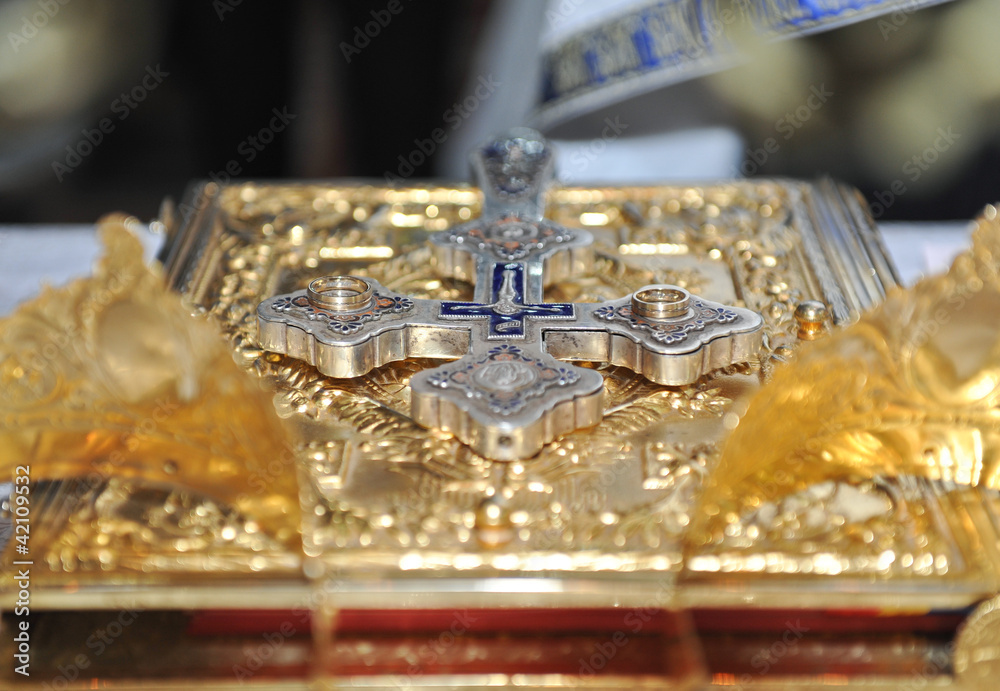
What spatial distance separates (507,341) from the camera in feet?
4.38

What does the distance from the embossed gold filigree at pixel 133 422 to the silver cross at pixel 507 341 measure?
207 millimetres

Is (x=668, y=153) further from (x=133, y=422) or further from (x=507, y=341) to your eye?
(x=133, y=422)

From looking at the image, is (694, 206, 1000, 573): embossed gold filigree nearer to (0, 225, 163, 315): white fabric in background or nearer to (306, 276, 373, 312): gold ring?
(306, 276, 373, 312): gold ring

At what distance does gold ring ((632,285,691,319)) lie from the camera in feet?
4.43

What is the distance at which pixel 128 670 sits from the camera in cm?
99

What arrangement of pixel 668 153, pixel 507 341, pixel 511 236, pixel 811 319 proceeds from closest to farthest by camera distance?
pixel 507 341 → pixel 811 319 → pixel 511 236 → pixel 668 153

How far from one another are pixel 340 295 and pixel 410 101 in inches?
76.6

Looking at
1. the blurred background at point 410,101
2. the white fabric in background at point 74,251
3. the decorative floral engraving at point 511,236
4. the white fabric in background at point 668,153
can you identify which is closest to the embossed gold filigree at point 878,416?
the decorative floral engraving at point 511,236

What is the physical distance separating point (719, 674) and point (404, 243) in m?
0.96

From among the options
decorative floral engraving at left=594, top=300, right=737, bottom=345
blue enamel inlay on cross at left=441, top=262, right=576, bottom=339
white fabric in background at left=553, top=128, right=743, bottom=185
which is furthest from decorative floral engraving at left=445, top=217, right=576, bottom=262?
white fabric in background at left=553, top=128, right=743, bottom=185

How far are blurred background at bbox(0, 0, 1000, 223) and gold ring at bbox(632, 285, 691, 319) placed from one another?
109 centimetres

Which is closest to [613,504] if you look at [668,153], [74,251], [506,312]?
[506,312]

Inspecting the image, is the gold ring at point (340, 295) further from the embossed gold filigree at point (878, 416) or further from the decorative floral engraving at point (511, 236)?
the embossed gold filigree at point (878, 416)

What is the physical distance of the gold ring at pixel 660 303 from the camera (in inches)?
53.2
